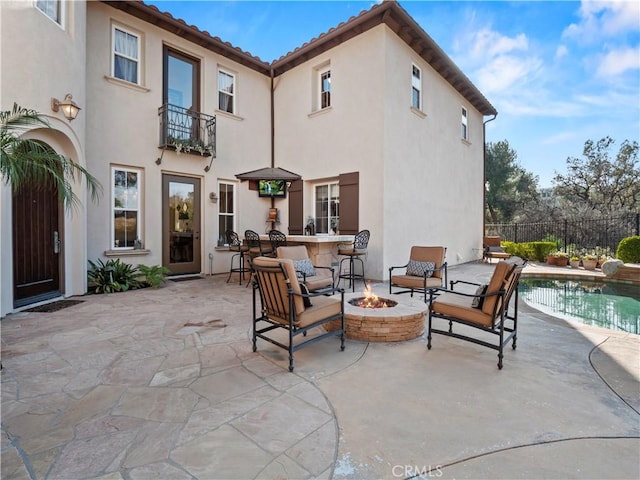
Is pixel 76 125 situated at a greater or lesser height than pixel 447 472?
greater

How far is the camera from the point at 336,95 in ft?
26.4

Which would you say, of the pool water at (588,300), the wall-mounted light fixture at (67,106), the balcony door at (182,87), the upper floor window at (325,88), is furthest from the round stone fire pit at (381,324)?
the upper floor window at (325,88)

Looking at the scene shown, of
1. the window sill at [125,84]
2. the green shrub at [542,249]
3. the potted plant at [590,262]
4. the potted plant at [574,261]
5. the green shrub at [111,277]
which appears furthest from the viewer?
the green shrub at [542,249]

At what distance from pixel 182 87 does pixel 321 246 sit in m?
5.41

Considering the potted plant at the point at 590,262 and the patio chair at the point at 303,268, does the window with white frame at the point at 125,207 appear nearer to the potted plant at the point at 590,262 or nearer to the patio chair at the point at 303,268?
the patio chair at the point at 303,268

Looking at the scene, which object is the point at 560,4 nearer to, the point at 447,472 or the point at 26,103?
Answer: the point at 447,472

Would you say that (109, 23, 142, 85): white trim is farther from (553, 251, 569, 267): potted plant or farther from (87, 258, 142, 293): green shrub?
(553, 251, 569, 267): potted plant

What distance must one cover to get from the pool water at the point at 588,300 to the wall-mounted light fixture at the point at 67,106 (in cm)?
811

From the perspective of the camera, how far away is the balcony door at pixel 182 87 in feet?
24.9

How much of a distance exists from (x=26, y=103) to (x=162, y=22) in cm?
439

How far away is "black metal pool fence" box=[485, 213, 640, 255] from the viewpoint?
36.6 ft

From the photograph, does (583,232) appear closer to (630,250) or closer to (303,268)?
(630,250)

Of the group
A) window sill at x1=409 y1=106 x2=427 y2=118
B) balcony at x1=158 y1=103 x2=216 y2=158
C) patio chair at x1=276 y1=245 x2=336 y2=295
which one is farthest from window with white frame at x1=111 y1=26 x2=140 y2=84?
window sill at x1=409 y1=106 x2=427 y2=118

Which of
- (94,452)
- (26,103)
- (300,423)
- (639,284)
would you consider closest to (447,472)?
(300,423)
